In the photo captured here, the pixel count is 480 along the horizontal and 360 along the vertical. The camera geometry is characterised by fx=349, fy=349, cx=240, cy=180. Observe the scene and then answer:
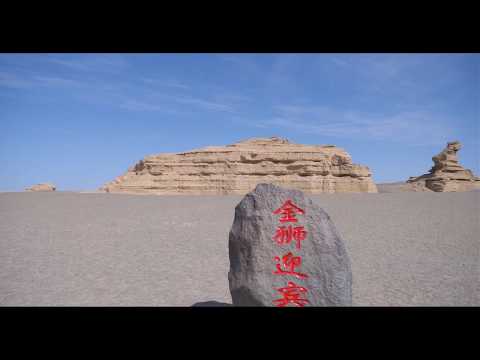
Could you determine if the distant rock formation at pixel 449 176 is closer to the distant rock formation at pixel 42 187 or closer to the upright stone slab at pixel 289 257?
the upright stone slab at pixel 289 257

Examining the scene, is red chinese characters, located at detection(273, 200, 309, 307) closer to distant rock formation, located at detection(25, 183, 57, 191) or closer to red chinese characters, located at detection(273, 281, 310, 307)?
red chinese characters, located at detection(273, 281, 310, 307)

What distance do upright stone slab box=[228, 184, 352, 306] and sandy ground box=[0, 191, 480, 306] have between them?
160 centimetres

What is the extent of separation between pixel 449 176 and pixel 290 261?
1215 inches

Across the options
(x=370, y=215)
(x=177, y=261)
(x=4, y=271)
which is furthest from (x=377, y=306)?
(x=370, y=215)

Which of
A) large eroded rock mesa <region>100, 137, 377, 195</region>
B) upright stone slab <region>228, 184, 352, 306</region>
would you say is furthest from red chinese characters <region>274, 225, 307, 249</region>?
large eroded rock mesa <region>100, 137, 377, 195</region>

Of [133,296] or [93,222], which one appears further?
[93,222]

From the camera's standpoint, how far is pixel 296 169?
100 ft

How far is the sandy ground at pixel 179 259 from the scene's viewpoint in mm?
5648

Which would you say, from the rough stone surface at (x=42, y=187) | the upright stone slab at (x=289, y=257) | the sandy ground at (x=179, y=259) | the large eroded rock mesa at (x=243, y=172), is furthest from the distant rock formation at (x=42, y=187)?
the upright stone slab at (x=289, y=257)

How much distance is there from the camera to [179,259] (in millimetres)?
7672

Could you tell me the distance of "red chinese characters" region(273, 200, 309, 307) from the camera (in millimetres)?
4004
